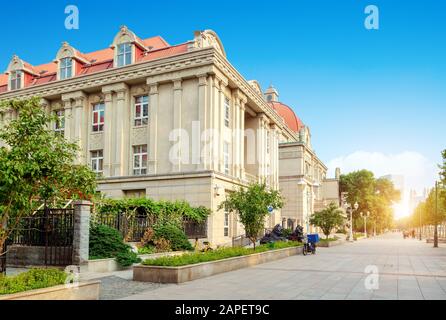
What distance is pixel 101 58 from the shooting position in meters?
36.0

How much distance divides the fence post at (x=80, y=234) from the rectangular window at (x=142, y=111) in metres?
17.5

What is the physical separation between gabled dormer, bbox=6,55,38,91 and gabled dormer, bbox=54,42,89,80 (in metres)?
3.94

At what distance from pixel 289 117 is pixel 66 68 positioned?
107 feet

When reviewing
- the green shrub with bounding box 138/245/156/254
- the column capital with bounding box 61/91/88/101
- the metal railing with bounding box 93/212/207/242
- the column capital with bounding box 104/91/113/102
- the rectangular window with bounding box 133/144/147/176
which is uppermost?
the column capital with bounding box 61/91/88/101

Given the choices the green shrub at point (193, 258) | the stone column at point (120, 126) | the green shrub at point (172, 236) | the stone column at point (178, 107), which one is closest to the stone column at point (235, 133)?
the stone column at point (178, 107)

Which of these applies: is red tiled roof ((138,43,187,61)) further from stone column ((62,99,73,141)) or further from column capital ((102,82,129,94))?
stone column ((62,99,73,141))

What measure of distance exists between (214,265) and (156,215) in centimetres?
858

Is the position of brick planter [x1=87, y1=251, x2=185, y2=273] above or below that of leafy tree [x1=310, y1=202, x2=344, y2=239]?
below

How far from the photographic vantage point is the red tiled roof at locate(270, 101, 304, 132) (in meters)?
57.6

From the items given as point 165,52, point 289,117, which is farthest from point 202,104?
point 289,117

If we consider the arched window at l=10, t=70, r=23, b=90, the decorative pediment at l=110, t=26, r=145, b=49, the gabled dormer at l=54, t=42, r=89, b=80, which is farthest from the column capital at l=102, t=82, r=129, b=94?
the arched window at l=10, t=70, r=23, b=90

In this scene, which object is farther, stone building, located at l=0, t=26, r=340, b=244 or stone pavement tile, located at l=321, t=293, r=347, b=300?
stone building, located at l=0, t=26, r=340, b=244
